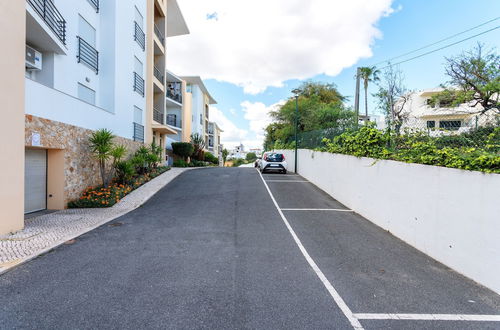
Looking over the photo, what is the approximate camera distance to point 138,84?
53.3 ft

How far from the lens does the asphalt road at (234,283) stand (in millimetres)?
2887

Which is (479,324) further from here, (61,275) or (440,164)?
(61,275)

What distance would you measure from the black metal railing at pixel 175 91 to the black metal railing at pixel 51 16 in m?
18.9

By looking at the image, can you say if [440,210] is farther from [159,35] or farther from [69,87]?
[159,35]

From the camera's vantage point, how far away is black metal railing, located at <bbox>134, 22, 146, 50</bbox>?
51.1 feet

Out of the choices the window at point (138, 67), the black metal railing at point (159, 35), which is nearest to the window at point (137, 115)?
the window at point (138, 67)

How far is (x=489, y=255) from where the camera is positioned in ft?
12.5

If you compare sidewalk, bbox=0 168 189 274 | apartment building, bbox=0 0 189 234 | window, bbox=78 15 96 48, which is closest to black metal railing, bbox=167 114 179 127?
apartment building, bbox=0 0 189 234

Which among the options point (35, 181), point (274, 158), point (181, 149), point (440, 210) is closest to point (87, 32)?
point (35, 181)

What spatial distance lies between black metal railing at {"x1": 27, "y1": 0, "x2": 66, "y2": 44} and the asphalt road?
7845 millimetres

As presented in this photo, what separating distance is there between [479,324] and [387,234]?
3.56 m

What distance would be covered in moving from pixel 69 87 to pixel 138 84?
6.07 metres

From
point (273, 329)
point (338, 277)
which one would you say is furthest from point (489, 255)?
point (273, 329)

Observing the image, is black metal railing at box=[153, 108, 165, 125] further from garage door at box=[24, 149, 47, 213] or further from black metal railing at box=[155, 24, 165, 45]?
garage door at box=[24, 149, 47, 213]
